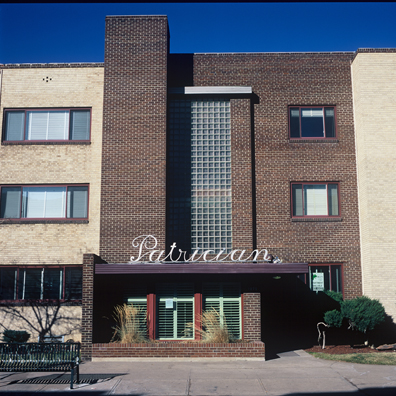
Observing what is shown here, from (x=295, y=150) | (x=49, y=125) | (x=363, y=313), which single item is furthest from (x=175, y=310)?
(x=49, y=125)

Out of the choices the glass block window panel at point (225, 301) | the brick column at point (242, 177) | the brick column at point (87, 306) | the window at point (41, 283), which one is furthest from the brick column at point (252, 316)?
the window at point (41, 283)

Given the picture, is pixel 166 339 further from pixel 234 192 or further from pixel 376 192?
pixel 376 192

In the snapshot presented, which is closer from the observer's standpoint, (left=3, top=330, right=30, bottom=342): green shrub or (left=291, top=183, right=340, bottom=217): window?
(left=3, top=330, right=30, bottom=342): green shrub

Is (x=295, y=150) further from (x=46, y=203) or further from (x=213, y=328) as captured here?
(x=46, y=203)

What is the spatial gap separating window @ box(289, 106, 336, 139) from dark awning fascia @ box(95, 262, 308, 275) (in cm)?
653

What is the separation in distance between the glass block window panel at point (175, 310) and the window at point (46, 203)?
480 centimetres

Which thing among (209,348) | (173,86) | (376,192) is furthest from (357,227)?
(173,86)

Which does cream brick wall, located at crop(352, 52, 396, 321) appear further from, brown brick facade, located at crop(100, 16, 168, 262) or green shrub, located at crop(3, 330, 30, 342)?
green shrub, located at crop(3, 330, 30, 342)

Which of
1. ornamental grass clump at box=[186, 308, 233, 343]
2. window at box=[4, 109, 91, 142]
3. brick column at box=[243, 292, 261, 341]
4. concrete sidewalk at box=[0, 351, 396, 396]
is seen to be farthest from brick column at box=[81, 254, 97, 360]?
window at box=[4, 109, 91, 142]

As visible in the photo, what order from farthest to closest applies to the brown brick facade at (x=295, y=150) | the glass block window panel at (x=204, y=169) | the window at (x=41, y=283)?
the brown brick facade at (x=295, y=150), the glass block window panel at (x=204, y=169), the window at (x=41, y=283)

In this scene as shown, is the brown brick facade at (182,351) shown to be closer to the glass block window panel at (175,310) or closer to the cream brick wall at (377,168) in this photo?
the glass block window panel at (175,310)

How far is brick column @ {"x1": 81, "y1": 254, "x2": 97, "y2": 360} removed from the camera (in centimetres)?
1628

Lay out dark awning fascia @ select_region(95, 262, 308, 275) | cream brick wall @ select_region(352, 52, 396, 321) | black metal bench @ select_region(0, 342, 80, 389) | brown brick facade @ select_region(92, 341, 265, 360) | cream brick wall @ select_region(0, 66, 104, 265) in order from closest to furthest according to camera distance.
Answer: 1. black metal bench @ select_region(0, 342, 80, 389)
2. brown brick facade @ select_region(92, 341, 265, 360)
3. dark awning fascia @ select_region(95, 262, 308, 275)
4. cream brick wall @ select_region(352, 52, 396, 321)
5. cream brick wall @ select_region(0, 66, 104, 265)

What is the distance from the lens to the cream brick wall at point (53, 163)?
64.2ft
